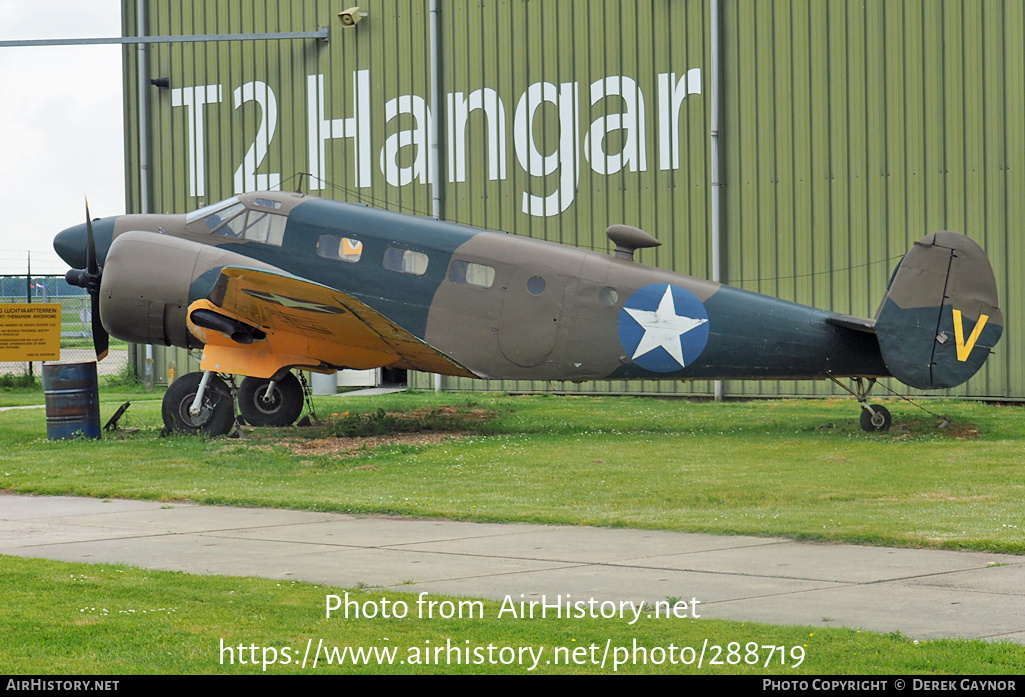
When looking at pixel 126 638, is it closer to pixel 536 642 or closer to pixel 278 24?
pixel 536 642

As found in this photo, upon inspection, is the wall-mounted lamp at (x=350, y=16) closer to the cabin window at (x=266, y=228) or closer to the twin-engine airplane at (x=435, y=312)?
the twin-engine airplane at (x=435, y=312)

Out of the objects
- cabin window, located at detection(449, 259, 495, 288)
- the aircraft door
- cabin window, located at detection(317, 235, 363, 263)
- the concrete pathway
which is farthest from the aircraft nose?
the concrete pathway

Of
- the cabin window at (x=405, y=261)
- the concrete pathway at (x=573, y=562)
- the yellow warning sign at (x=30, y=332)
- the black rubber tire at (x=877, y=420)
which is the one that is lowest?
the black rubber tire at (x=877, y=420)

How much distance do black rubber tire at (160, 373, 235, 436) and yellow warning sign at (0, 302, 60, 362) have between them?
4562mm

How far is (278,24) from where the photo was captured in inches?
A: 1144

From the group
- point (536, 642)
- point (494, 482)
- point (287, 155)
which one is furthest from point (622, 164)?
point (536, 642)

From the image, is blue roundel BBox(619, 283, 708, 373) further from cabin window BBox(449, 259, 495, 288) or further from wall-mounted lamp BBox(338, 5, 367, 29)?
wall-mounted lamp BBox(338, 5, 367, 29)

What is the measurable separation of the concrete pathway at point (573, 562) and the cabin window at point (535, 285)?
6.73 m

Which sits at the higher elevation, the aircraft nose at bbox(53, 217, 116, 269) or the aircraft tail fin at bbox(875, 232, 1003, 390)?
the aircraft nose at bbox(53, 217, 116, 269)

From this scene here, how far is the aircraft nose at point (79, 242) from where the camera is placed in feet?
60.6

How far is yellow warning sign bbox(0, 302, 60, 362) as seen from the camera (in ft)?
68.2

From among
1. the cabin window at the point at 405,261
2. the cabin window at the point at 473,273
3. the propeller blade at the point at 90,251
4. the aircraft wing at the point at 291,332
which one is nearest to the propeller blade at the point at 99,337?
the propeller blade at the point at 90,251

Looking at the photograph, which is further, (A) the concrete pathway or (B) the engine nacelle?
(B) the engine nacelle

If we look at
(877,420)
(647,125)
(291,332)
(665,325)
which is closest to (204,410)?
(291,332)
